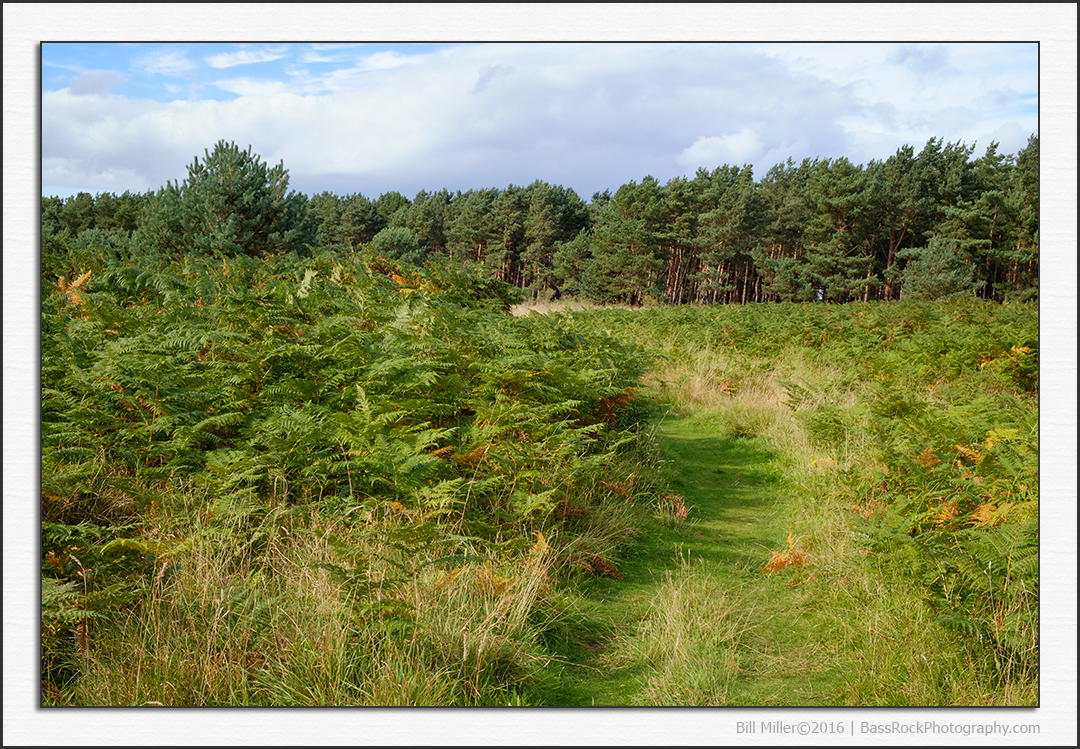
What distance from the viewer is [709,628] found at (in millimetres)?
3697

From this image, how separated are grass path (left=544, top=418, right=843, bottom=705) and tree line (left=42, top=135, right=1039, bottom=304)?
281 inches

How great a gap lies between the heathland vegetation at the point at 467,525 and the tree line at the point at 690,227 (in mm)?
5785

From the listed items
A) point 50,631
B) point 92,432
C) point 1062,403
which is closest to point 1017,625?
point 1062,403

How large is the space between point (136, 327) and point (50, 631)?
12.3ft

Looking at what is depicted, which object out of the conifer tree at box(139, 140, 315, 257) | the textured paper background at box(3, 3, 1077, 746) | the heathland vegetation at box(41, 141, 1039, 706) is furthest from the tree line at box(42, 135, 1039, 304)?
the textured paper background at box(3, 3, 1077, 746)

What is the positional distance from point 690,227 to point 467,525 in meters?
50.9

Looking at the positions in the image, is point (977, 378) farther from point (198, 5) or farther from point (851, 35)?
point (198, 5)

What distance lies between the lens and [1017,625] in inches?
114

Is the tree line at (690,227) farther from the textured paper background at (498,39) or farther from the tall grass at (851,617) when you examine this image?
the textured paper background at (498,39)

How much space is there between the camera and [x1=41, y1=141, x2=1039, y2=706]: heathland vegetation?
9.71 ft

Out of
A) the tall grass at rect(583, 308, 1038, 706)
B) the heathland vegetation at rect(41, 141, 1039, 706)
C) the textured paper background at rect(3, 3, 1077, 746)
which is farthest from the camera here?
the tall grass at rect(583, 308, 1038, 706)

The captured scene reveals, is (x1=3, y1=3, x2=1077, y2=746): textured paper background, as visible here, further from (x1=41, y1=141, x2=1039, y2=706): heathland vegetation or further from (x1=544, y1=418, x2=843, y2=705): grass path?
(x1=544, y1=418, x2=843, y2=705): grass path

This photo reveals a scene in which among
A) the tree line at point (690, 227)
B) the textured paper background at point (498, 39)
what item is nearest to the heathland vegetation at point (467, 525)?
the textured paper background at point (498, 39)

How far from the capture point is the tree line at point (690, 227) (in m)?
16.1
